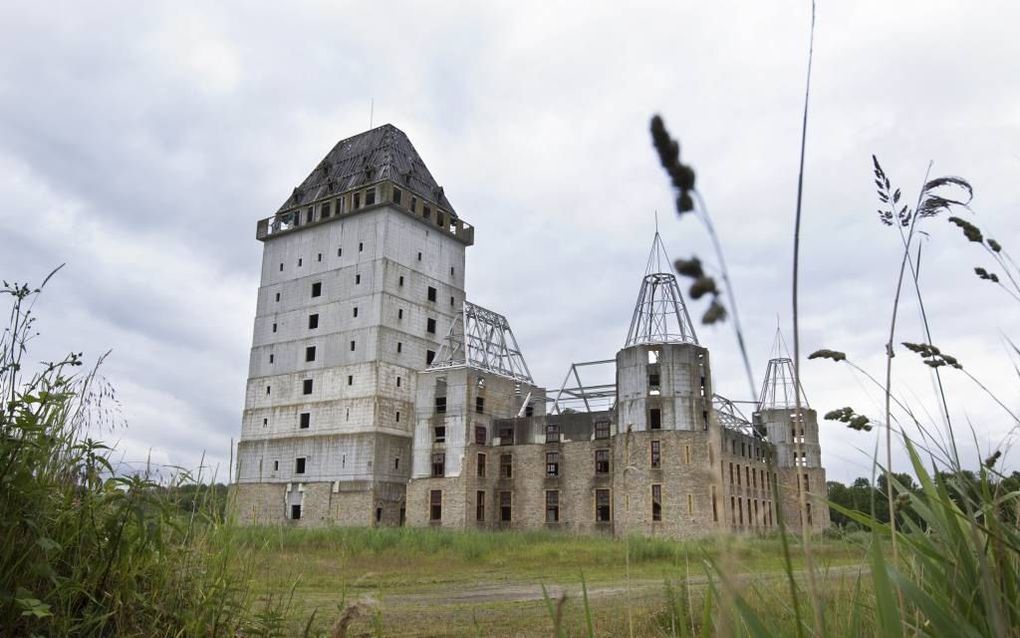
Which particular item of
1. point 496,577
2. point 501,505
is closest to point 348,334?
point 501,505

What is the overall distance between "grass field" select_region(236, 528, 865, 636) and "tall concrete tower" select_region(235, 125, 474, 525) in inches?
695

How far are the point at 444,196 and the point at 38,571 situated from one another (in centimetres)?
5640

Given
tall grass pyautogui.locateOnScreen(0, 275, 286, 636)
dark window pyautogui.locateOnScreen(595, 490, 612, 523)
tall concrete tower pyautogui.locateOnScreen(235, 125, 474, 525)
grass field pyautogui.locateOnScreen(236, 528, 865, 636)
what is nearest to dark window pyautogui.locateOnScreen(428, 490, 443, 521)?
tall concrete tower pyautogui.locateOnScreen(235, 125, 474, 525)

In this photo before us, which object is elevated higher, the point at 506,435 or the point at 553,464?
the point at 506,435

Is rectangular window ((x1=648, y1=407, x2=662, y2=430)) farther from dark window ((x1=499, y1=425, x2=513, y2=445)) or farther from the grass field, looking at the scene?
dark window ((x1=499, y1=425, x2=513, y2=445))

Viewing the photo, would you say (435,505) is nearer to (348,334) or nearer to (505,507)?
(505,507)

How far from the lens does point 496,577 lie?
17766mm

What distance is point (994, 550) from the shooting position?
230 centimetres

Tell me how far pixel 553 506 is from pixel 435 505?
23.2ft

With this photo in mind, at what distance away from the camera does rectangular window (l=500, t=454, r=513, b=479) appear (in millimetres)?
43781

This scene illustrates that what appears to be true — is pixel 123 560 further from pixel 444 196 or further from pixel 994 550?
pixel 444 196

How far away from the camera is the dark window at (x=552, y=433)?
142 ft

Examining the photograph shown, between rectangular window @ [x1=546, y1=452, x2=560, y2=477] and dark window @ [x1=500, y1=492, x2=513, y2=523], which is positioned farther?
dark window @ [x1=500, y1=492, x2=513, y2=523]

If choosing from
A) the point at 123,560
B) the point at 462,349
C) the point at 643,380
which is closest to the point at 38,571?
the point at 123,560
